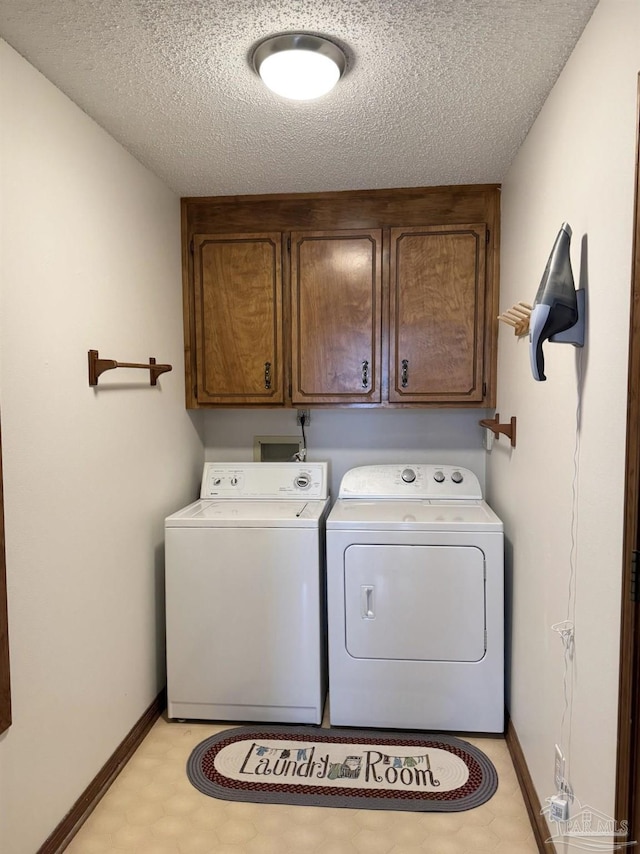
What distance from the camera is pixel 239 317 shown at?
9.23 feet

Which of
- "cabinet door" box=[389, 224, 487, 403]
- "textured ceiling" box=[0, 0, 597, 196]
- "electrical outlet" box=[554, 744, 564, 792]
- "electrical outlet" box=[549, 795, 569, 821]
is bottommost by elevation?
"electrical outlet" box=[549, 795, 569, 821]

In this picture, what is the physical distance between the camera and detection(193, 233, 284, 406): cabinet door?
2785 millimetres

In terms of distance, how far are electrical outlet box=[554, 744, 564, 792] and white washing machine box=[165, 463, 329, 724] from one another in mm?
1015

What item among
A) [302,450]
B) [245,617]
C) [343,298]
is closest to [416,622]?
[245,617]

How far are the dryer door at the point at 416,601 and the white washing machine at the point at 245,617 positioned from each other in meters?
0.18

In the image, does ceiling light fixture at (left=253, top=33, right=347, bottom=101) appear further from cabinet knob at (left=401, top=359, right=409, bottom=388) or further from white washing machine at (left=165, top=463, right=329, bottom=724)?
white washing machine at (left=165, top=463, right=329, bottom=724)

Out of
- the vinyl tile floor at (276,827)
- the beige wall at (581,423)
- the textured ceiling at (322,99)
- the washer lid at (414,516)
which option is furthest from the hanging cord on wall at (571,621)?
the textured ceiling at (322,99)

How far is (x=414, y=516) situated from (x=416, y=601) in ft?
1.13

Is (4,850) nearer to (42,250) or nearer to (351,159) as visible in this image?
(42,250)

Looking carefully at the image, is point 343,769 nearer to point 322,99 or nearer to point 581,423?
point 581,423

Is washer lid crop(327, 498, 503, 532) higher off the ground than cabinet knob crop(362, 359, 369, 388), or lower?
lower

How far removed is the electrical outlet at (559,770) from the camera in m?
1.54

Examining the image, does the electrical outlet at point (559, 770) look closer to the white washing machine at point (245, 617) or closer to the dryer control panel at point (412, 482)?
the white washing machine at point (245, 617)

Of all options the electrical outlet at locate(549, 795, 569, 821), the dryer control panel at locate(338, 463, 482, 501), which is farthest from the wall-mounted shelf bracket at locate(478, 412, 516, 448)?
the electrical outlet at locate(549, 795, 569, 821)
